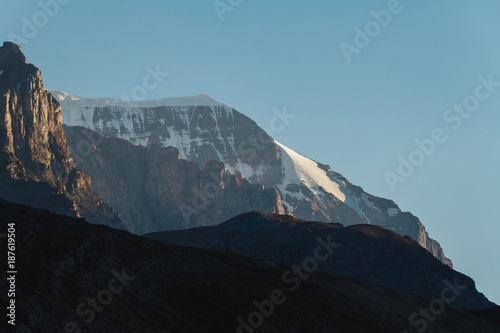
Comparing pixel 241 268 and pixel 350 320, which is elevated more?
pixel 241 268

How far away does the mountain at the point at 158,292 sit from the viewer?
81.2 meters

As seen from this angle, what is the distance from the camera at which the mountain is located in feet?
266

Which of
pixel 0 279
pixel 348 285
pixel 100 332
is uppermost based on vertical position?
pixel 348 285

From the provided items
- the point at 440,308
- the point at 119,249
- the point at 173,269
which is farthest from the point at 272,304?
the point at 440,308

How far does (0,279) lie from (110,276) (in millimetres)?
17468

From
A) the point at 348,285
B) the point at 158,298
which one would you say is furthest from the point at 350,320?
the point at 158,298

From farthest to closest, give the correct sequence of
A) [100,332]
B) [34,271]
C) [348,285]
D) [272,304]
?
[348,285] → [272,304] → [34,271] → [100,332]

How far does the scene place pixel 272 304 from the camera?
339 ft

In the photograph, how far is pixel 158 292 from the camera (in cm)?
9506

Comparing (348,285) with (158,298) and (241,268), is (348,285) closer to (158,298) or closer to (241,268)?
(241,268)

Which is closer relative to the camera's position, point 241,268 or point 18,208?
point 18,208

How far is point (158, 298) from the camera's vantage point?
93.1 metres

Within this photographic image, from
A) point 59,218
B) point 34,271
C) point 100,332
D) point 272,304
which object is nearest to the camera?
point 100,332

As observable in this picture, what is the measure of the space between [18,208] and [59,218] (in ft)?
19.5
